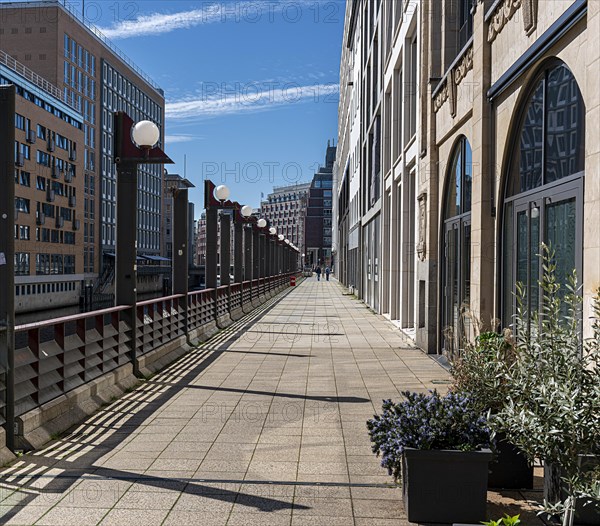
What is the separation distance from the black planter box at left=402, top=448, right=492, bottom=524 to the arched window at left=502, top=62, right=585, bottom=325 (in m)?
2.68

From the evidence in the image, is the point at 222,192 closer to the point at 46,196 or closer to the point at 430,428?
the point at 430,428

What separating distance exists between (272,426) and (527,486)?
3029 millimetres

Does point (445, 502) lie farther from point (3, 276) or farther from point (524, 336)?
point (3, 276)

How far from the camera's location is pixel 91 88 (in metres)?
79.4

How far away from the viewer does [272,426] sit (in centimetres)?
749

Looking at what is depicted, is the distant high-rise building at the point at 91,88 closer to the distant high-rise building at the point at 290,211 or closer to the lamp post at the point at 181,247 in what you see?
the lamp post at the point at 181,247

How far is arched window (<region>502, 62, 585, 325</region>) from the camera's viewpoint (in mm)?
6719

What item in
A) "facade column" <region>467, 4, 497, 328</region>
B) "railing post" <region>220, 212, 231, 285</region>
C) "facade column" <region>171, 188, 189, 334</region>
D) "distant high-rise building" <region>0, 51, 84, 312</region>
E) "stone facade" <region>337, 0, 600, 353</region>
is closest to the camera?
"stone facade" <region>337, 0, 600, 353</region>

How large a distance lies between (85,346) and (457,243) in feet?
23.1

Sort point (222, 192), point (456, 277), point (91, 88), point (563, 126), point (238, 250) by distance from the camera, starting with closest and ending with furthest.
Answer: point (563, 126)
point (456, 277)
point (222, 192)
point (238, 250)
point (91, 88)

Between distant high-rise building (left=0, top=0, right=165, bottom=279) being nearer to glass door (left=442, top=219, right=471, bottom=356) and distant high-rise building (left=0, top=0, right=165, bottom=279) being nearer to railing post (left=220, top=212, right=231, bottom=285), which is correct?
railing post (left=220, top=212, right=231, bottom=285)

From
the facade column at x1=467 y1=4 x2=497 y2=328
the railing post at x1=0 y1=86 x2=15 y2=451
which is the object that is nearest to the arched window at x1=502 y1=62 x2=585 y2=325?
the facade column at x1=467 y1=4 x2=497 y2=328

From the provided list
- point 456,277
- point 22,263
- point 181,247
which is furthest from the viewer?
point 22,263

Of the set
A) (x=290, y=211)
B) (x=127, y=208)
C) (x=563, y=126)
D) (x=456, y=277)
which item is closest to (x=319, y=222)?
(x=290, y=211)
